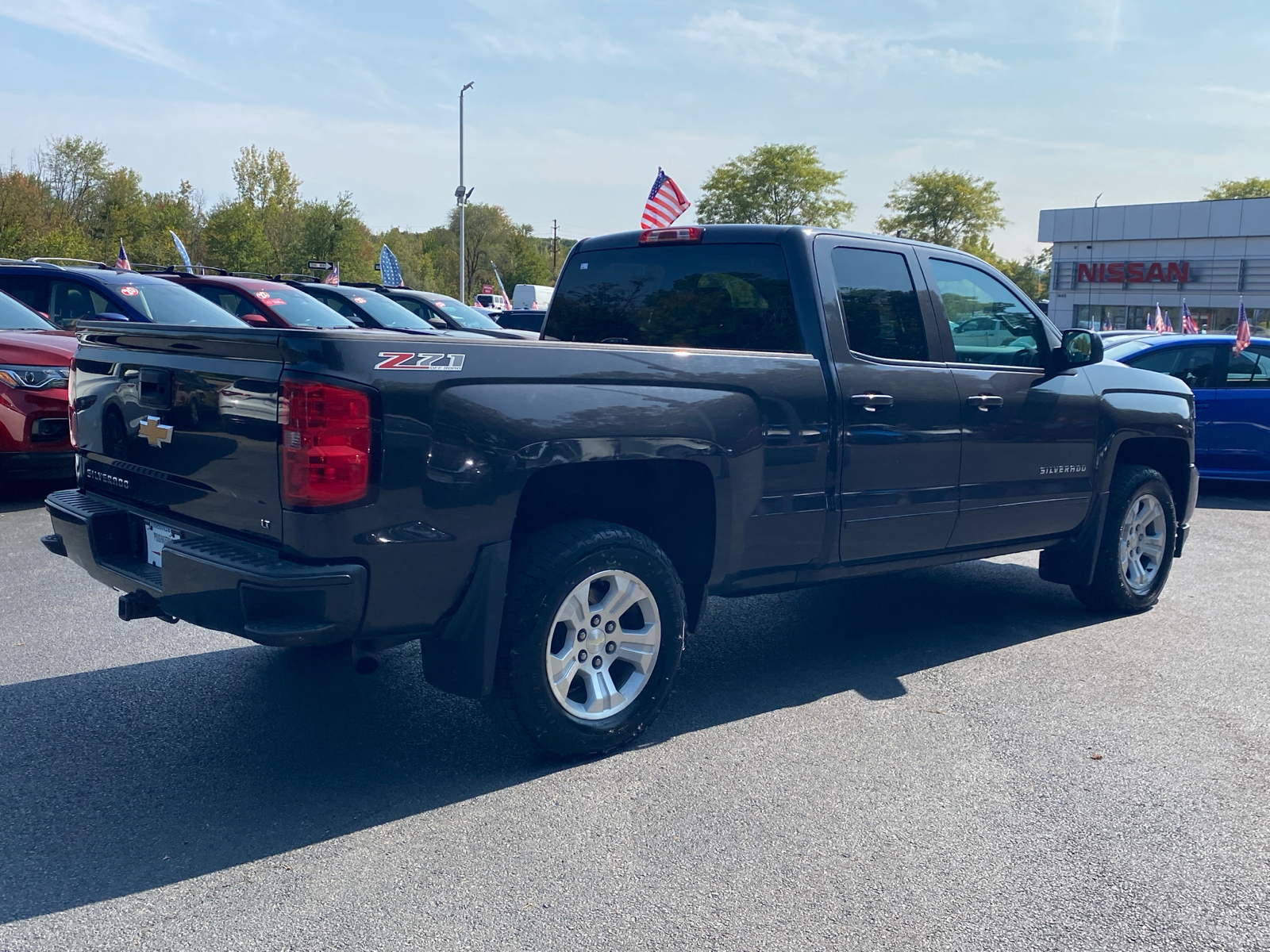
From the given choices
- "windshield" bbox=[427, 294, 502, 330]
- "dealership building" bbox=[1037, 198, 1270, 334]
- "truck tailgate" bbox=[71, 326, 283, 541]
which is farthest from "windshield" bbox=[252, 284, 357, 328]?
"dealership building" bbox=[1037, 198, 1270, 334]

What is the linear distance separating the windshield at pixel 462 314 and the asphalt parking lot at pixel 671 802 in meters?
11.1

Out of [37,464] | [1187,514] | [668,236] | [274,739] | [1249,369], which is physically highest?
[668,236]

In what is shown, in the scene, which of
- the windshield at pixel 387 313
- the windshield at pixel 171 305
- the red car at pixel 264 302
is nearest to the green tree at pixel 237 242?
the windshield at pixel 387 313

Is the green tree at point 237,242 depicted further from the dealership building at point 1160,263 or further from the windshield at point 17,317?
the windshield at point 17,317

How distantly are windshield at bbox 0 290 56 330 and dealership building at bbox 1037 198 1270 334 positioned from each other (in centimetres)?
4632

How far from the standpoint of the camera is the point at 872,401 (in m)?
4.67

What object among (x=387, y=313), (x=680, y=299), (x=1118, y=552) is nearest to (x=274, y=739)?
(x=680, y=299)

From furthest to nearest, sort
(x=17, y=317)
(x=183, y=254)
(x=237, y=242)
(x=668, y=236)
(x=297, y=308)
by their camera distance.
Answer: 1. (x=237, y=242)
2. (x=183, y=254)
3. (x=297, y=308)
4. (x=17, y=317)
5. (x=668, y=236)

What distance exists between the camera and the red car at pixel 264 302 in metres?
11.4

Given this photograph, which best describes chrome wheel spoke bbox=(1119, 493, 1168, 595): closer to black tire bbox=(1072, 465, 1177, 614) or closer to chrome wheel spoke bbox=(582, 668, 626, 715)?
black tire bbox=(1072, 465, 1177, 614)

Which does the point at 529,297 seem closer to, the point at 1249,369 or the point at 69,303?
the point at 69,303

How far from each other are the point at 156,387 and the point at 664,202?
577 inches

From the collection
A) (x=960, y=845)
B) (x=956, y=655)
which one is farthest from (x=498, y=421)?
(x=956, y=655)

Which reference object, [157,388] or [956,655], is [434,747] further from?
[956,655]
